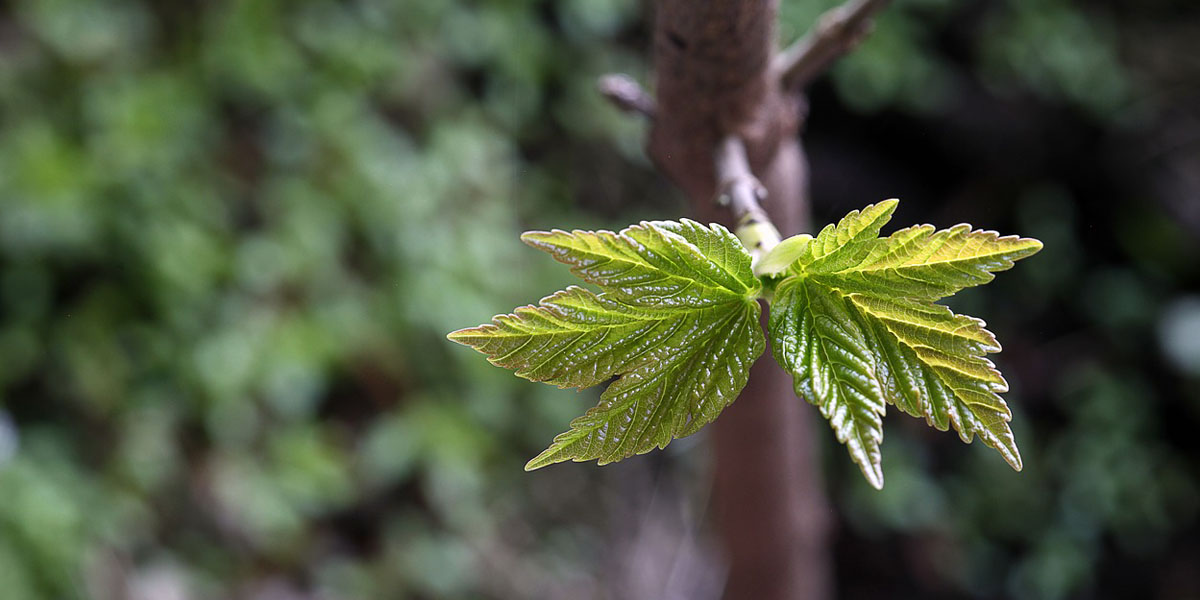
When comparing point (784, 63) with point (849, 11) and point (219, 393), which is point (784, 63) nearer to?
point (849, 11)

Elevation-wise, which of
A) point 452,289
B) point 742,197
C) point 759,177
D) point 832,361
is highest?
point 452,289

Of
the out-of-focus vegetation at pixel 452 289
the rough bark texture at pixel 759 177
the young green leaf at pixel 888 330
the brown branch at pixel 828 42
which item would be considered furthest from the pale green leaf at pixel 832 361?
the out-of-focus vegetation at pixel 452 289

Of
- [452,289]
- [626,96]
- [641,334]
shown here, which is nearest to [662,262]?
[641,334]

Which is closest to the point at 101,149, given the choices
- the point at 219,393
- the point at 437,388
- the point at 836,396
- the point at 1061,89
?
the point at 219,393

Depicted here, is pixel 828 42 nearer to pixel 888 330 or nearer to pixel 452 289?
pixel 888 330

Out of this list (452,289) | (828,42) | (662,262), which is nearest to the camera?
(662,262)

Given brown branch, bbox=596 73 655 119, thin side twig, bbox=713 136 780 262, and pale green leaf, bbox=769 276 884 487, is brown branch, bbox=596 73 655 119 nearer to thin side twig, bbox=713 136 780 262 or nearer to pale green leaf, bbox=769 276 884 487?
thin side twig, bbox=713 136 780 262
